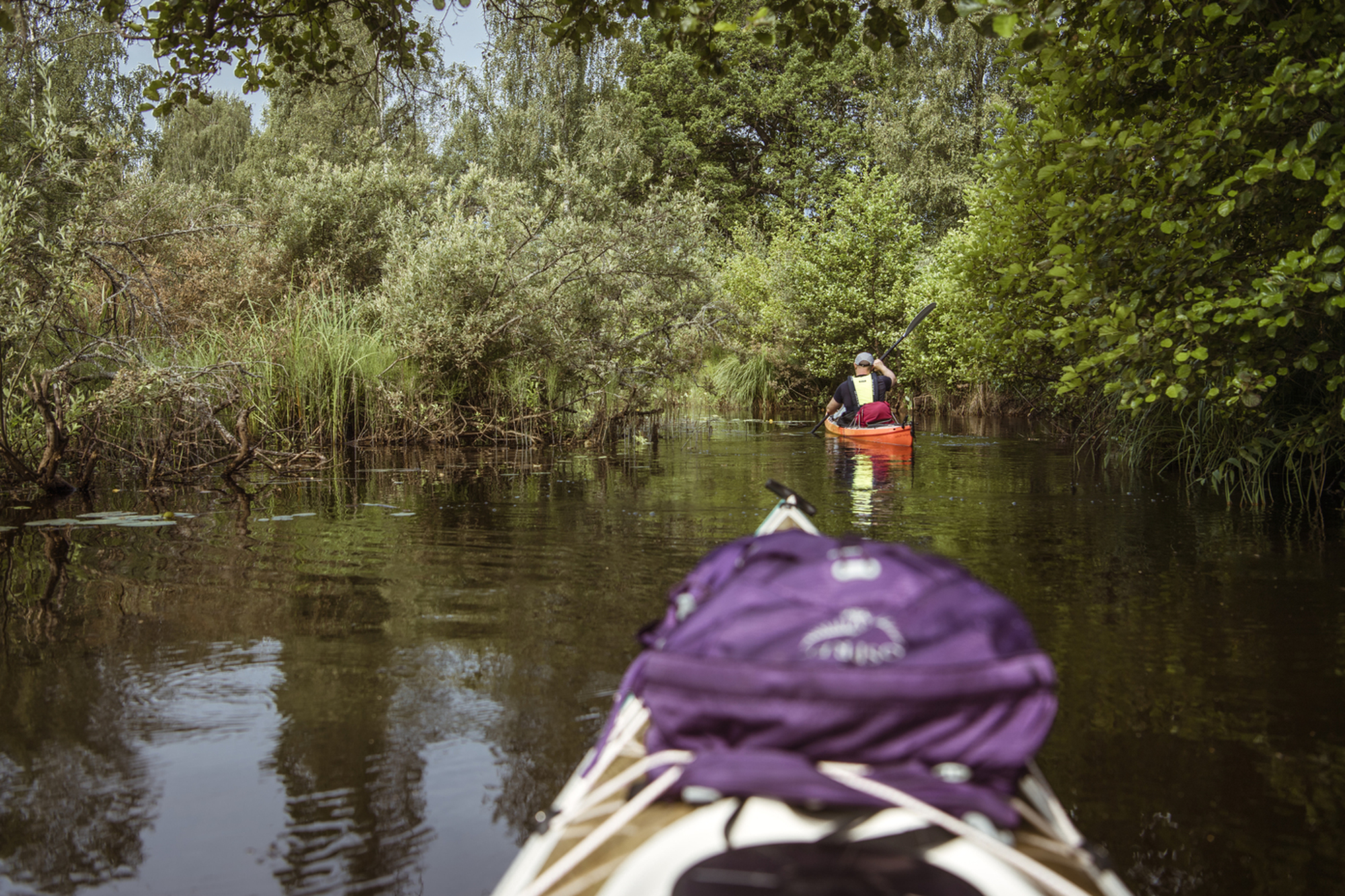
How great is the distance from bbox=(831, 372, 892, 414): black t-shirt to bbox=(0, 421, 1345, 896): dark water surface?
7845mm

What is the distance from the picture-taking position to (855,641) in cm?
179

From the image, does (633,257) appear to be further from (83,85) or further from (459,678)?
(83,85)

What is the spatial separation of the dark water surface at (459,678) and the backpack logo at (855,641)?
1152 millimetres

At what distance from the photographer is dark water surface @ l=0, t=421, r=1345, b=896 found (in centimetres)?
262

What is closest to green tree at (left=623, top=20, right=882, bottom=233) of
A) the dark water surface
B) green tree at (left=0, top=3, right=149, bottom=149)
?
green tree at (left=0, top=3, right=149, bottom=149)

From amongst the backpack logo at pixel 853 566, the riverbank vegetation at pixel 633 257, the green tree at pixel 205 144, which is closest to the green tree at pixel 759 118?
the riverbank vegetation at pixel 633 257

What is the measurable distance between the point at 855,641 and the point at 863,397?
14.5 meters

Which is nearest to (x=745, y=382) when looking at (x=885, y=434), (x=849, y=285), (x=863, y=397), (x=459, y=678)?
(x=849, y=285)

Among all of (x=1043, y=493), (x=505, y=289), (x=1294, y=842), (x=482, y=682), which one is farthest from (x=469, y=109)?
(x=1294, y=842)

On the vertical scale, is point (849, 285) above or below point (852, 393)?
above

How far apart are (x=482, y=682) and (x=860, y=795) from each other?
99.4 inches

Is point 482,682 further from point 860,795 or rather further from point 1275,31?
point 1275,31

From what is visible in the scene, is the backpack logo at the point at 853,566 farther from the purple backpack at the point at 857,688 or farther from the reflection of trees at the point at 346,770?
the reflection of trees at the point at 346,770

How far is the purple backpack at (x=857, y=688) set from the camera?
1.70 metres
